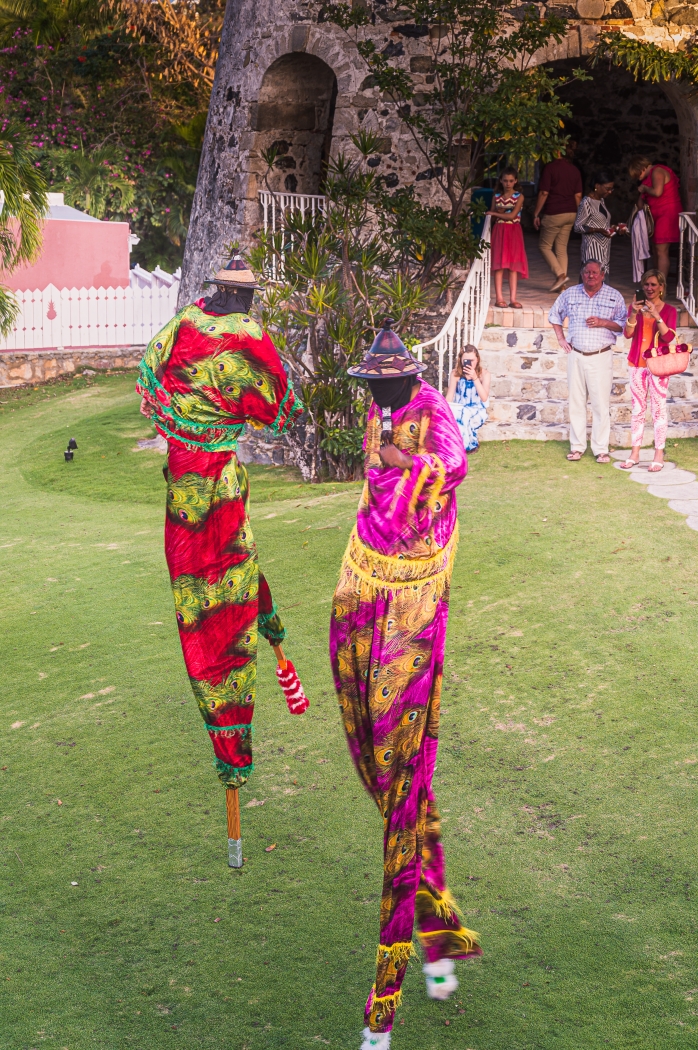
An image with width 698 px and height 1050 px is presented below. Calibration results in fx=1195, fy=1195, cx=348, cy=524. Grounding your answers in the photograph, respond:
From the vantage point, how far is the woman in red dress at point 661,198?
12.4 m

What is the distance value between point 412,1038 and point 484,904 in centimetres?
78

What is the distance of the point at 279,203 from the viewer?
14.2m

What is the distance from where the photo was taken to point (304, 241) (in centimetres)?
1233

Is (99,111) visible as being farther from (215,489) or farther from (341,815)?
(341,815)

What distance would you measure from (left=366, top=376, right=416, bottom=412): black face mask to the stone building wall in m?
9.52

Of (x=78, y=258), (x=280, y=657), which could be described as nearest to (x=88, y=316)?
(x=78, y=258)

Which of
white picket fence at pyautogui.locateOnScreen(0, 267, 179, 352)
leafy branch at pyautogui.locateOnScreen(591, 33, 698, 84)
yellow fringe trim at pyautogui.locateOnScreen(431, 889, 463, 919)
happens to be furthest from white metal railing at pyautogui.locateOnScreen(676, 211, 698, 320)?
white picket fence at pyautogui.locateOnScreen(0, 267, 179, 352)

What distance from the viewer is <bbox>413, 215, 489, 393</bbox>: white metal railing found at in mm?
11500

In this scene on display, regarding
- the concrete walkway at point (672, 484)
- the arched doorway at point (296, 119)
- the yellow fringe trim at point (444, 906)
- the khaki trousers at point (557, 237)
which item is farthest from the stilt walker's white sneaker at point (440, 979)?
the arched doorway at point (296, 119)

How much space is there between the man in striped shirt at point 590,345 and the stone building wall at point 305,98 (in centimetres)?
336

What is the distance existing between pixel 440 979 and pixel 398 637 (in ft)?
4.09

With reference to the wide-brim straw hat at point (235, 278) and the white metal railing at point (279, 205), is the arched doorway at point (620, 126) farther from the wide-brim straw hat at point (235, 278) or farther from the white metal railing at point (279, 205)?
the wide-brim straw hat at point (235, 278)

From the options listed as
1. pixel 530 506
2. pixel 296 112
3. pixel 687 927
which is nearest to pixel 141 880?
pixel 687 927

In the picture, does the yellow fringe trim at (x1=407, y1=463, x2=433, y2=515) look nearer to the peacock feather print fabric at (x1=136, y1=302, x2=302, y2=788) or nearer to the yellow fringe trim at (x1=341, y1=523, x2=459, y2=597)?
the yellow fringe trim at (x1=341, y1=523, x2=459, y2=597)
